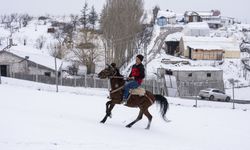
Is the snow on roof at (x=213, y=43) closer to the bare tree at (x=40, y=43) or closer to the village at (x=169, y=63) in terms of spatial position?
the village at (x=169, y=63)

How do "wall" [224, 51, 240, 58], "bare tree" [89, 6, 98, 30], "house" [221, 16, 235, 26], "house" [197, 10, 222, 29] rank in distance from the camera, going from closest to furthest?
"wall" [224, 51, 240, 58] < "bare tree" [89, 6, 98, 30] < "house" [197, 10, 222, 29] < "house" [221, 16, 235, 26]

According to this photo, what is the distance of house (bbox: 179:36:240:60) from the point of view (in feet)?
171

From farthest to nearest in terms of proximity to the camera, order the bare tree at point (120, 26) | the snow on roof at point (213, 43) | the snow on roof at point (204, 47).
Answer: the snow on roof at point (213, 43)
the snow on roof at point (204, 47)
the bare tree at point (120, 26)

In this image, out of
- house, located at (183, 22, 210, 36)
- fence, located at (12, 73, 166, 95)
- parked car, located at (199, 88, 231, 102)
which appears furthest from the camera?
house, located at (183, 22, 210, 36)

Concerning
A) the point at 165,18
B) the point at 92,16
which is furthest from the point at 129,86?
the point at 92,16

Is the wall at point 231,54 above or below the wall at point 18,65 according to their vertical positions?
above

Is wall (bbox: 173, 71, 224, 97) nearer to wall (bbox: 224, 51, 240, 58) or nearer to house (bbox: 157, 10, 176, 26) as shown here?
wall (bbox: 224, 51, 240, 58)

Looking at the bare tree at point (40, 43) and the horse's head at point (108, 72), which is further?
the bare tree at point (40, 43)

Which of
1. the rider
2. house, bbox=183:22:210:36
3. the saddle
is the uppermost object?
house, bbox=183:22:210:36

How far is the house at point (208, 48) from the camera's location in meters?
52.1

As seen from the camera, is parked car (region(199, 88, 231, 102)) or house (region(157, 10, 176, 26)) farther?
house (region(157, 10, 176, 26))

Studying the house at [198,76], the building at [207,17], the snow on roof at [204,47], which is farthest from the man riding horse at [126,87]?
the building at [207,17]

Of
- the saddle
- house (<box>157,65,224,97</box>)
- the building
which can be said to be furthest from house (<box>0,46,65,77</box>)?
the building

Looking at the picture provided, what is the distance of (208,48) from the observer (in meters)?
52.2
